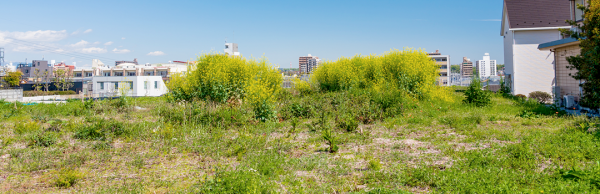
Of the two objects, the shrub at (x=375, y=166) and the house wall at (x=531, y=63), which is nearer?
the shrub at (x=375, y=166)

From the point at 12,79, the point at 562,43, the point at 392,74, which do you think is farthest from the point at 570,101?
the point at 12,79

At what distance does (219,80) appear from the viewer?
1109 cm

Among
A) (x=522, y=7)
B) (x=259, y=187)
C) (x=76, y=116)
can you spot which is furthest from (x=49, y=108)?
(x=522, y=7)

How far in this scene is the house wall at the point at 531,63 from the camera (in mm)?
20312

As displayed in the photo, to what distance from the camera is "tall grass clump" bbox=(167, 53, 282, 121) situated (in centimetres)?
1115

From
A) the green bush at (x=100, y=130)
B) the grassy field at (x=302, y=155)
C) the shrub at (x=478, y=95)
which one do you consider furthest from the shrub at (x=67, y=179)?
the shrub at (x=478, y=95)

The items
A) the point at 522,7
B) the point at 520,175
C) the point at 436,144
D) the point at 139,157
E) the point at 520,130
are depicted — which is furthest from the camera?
the point at 522,7

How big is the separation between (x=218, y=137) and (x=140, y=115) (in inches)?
189

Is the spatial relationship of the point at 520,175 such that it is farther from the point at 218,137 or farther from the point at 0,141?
the point at 0,141

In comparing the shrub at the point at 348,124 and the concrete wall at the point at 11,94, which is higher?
the concrete wall at the point at 11,94

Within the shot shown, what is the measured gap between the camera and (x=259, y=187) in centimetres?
385

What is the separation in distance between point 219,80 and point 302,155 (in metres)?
6.23

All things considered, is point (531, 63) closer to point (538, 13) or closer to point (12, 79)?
point (538, 13)

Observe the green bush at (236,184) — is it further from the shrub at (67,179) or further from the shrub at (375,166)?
the shrub at (67,179)
